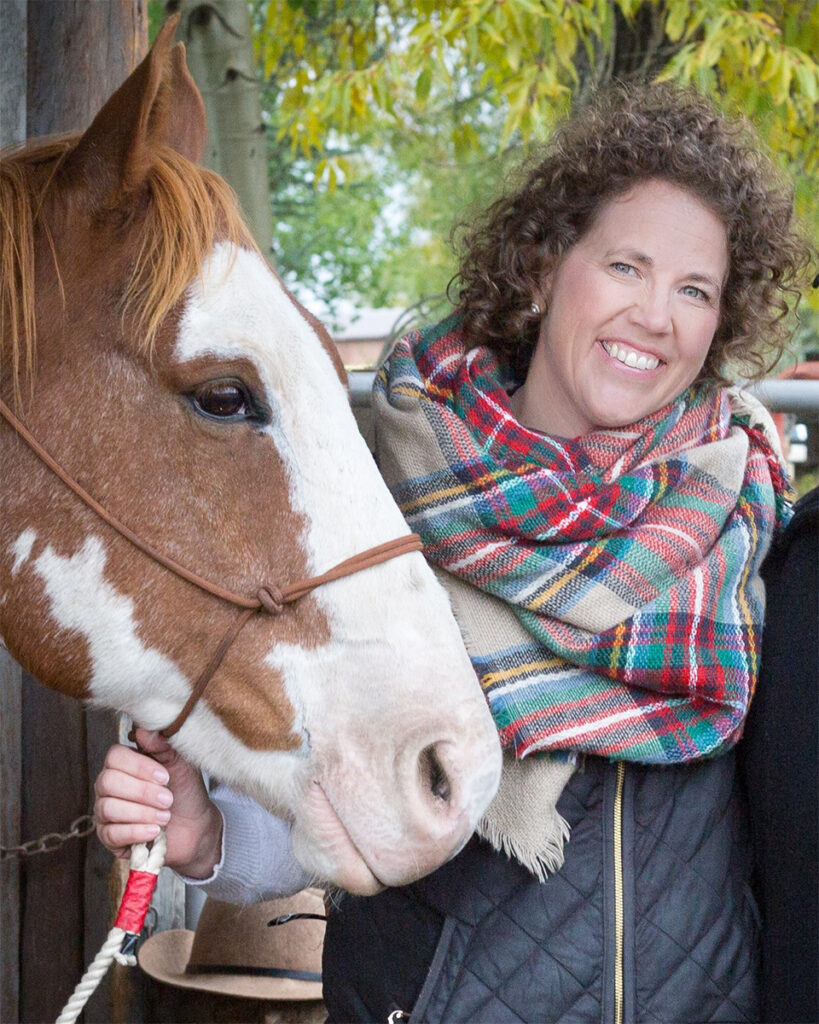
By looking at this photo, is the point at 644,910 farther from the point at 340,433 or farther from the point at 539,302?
the point at 539,302

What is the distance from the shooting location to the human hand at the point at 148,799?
1470mm

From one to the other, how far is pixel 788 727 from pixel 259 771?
751mm

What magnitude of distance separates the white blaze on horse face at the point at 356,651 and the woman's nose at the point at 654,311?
56cm

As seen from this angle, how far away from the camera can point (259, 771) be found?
1.44m

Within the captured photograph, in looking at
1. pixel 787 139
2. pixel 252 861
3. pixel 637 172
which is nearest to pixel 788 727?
pixel 252 861

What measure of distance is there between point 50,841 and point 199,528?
124 cm

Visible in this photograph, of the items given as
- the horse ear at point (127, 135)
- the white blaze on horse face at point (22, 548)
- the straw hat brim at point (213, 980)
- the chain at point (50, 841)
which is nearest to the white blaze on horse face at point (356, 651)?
the horse ear at point (127, 135)

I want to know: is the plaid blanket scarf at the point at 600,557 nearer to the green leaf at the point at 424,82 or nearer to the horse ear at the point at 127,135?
the horse ear at the point at 127,135

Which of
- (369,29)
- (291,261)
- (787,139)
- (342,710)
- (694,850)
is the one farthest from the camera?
(291,261)

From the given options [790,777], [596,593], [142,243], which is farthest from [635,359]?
[142,243]

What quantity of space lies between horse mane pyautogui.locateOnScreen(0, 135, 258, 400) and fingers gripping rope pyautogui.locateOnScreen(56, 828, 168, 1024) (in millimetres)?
674

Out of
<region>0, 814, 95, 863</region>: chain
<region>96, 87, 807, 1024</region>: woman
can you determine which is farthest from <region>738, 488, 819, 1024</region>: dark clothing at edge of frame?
<region>0, 814, 95, 863</region>: chain

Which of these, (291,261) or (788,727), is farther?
(291,261)

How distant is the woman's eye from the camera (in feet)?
4.66
